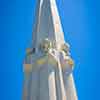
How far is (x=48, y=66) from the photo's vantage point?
1788 cm

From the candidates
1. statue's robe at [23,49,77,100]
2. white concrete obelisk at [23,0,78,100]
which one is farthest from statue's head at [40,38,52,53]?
statue's robe at [23,49,77,100]

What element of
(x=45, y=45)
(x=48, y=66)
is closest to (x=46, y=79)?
(x=48, y=66)

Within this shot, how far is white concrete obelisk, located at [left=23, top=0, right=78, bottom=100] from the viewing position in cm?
1734

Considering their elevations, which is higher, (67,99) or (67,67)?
(67,67)

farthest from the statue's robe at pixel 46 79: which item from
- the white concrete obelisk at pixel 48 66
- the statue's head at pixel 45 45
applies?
the statue's head at pixel 45 45

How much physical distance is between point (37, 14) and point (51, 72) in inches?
175

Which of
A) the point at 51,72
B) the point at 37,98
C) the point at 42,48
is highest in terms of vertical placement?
the point at 42,48

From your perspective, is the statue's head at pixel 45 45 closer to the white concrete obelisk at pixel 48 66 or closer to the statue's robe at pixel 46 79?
the white concrete obelisk at pixel 48 66

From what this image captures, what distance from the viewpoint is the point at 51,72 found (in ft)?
58.2

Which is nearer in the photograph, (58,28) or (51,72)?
(51,72)

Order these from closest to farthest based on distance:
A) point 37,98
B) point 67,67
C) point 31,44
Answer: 1. point 37,98
2. point 67,67
3. point 31,44

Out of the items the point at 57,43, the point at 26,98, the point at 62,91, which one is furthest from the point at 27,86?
the point at 57,43

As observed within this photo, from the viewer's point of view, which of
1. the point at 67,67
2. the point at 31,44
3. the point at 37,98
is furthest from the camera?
the point at 31,44

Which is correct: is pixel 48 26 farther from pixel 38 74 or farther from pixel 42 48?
pixel 38 74
